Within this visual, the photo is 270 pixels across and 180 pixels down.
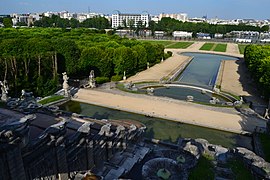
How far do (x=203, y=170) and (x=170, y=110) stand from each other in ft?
48.3

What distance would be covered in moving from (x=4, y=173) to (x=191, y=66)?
5724cm

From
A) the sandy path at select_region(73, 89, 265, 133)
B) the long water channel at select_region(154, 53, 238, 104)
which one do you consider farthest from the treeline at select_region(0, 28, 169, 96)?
the long water channel at select_region(154, 53, 238, 104)

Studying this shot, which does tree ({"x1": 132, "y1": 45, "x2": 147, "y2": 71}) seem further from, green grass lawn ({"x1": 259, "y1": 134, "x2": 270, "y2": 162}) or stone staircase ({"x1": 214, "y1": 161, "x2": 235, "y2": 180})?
stone staircase ({"x1": 214, "y1": 161, "x2": 235, "y2": 180})

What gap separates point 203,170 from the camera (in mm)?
15117

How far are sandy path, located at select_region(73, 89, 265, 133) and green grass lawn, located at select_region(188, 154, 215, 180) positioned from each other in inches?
374

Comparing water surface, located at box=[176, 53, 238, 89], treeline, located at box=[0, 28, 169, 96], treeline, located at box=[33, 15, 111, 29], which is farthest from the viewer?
treeline, located at box=[33, 15, 111, 29]

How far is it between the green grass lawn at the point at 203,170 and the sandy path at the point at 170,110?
9.51 metres

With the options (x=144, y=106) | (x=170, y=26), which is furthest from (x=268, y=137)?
(x=170, y=26)

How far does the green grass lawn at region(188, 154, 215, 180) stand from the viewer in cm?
1427

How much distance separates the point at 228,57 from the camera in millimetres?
77188

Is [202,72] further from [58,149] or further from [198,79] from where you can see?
[58,149]

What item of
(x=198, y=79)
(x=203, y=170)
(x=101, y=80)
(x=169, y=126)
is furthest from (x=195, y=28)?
(x=203, y=170)

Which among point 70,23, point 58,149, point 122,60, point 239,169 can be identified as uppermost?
point 70,23

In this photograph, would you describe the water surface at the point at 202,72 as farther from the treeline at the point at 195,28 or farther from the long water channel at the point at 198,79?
the treeline at the point at 195,28
